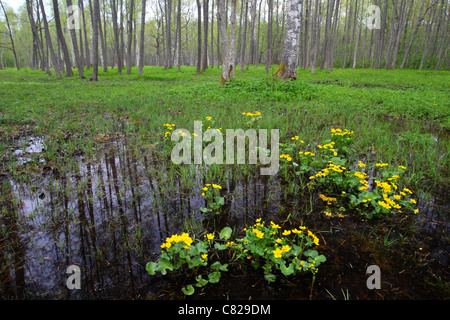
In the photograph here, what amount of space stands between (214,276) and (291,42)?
382 inches

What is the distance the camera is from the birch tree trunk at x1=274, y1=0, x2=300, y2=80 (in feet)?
29.8

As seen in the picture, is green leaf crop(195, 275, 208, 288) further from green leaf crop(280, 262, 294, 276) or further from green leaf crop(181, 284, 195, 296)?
green leaf crop(280, 262, 294, 276)

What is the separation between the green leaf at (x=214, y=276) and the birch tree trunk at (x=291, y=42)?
367 inches

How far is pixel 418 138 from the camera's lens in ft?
13.8

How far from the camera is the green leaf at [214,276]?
5.52ft

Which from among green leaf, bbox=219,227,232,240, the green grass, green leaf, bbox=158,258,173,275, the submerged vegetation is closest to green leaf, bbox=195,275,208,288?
the submerged vegetation

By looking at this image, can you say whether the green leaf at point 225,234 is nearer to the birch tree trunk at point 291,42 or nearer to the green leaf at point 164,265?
the green leaf at point 164,265

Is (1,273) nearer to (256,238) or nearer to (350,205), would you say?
(256,238)

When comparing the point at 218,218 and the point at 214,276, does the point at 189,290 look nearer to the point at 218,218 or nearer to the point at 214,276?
the point at 214,276

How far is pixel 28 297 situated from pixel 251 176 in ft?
8.09

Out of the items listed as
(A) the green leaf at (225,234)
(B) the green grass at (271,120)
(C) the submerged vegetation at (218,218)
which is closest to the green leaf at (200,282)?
(C) the submerged vegetation at (218,218)

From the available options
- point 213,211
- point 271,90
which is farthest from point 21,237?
point 271,90

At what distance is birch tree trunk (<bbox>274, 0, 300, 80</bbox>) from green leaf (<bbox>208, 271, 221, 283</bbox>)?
9.31m

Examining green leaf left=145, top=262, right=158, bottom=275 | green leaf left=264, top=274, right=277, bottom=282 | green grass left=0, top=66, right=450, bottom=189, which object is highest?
green grass left=0, top=66, right=450, bottom=189
